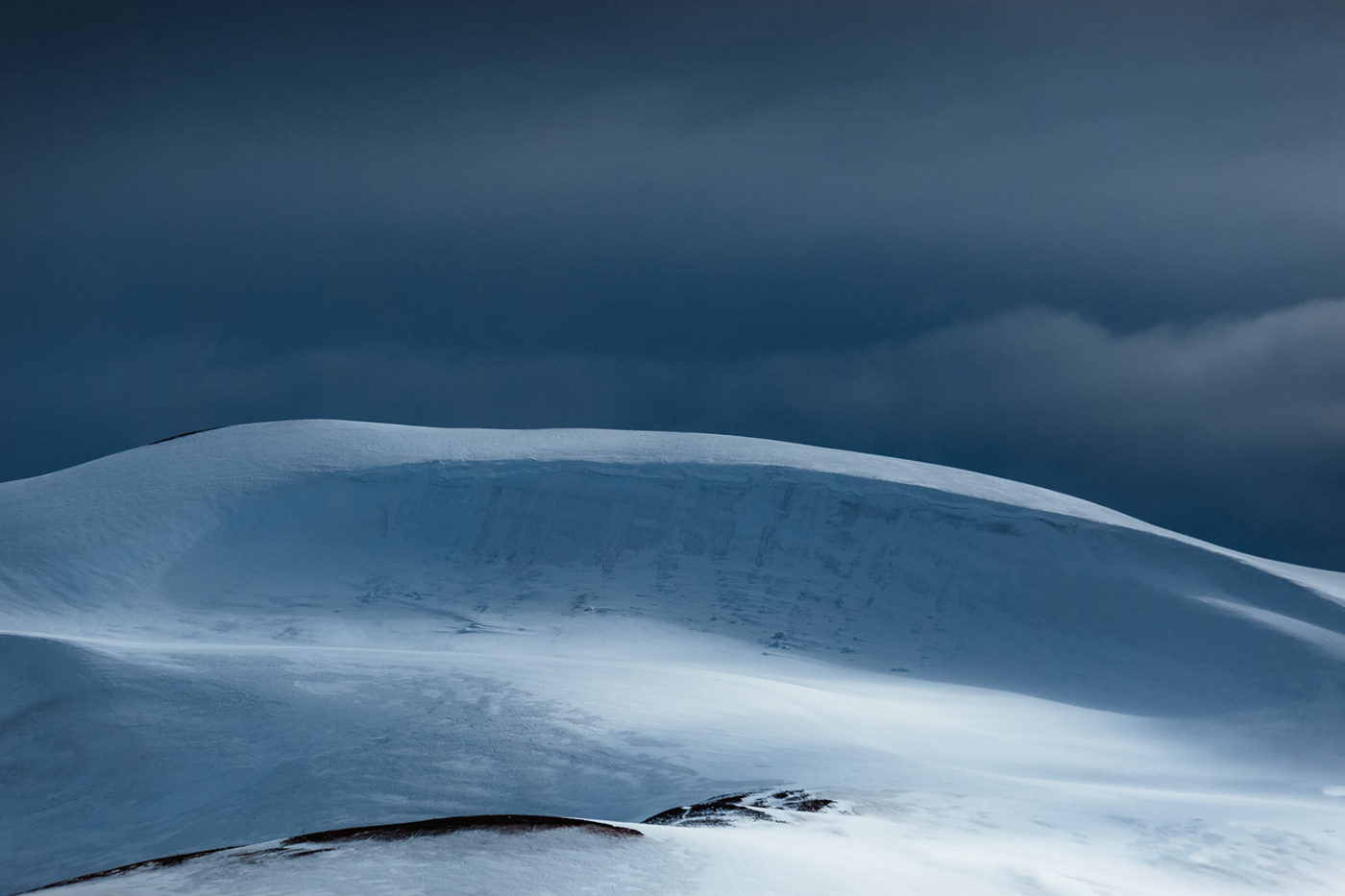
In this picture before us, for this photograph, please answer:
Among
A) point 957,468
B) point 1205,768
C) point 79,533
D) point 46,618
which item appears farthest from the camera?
point 957,468

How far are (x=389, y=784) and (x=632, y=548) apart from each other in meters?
12.7

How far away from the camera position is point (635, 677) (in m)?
18.3

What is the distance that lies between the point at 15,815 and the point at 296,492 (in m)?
13.1

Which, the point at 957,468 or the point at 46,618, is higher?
→ the point at 957,468

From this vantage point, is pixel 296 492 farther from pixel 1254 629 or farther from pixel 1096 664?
pixel 1254 629

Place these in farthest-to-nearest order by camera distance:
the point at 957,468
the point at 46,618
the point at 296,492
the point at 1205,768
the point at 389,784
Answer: the point at 957,468 < the point at 296,492 < the point at 46,618 < the point at 1205,768 < the point at 389,784

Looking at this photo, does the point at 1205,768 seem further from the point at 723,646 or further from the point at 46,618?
the point at 46,618

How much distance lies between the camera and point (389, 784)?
13.9 meters

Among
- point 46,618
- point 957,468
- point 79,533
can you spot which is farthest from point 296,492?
point 957,468

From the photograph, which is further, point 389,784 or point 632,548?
point 632,548

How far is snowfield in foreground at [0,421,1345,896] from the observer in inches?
425

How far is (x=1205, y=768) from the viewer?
18188 mm

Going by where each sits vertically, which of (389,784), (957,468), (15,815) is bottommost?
(15,815)

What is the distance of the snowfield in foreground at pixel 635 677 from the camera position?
35.4 ft
